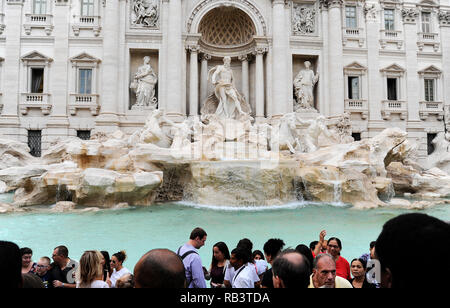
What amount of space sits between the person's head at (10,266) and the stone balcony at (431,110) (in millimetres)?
22130

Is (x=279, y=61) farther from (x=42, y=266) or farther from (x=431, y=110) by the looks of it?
(x=42, y=266)

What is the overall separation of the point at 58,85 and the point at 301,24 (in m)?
14.4

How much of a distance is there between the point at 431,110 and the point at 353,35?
22.6ft

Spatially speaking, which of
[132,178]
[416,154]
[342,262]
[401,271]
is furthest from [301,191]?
[416,154]

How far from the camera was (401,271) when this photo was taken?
1014 millimetres

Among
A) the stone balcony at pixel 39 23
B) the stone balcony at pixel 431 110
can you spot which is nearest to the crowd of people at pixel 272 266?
the stone balcony at pixel 39 23

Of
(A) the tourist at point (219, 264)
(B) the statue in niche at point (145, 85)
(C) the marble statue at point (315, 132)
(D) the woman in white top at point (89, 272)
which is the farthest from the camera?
(B) the statue in niche at point (145, 85)

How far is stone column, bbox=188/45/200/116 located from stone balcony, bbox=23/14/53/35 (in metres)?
7.96

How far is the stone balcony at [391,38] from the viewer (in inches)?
738

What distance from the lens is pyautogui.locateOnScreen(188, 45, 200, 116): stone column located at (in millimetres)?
16433

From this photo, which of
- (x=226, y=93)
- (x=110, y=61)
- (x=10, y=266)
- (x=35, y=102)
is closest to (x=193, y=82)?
(x=226, y=93)

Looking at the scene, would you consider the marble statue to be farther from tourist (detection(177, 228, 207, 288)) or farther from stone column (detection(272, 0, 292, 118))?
tourist (detection(177, 228, 207, 288))

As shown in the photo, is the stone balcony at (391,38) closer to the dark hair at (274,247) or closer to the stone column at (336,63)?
the stone column at (336,63)

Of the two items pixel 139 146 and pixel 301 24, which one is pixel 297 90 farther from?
pixel 139 146
